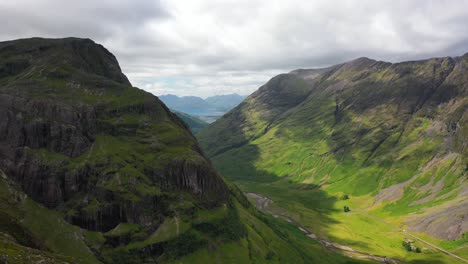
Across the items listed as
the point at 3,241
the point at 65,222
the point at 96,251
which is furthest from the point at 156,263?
the point at 3,241

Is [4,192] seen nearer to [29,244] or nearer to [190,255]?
[29,244]

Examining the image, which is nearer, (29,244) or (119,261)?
(29,244)

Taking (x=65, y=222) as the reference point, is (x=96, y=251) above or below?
below

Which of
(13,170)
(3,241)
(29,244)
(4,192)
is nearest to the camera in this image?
(3,241)

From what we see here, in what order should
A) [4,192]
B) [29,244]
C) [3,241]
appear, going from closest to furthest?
[3,241] → [29,244] → [4,192]

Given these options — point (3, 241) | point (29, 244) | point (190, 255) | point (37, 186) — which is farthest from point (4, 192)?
point (190, 255)

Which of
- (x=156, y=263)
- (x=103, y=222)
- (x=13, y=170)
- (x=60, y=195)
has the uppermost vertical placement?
(x=13, y=170)

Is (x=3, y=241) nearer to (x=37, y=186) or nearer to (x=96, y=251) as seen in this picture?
(x=96, y=251)

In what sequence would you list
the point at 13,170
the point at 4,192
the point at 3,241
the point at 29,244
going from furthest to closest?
the point at 13,170 → the point at 4,192 → the point at 29,244 → the point at 3,241

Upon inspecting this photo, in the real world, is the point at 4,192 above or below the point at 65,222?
above
